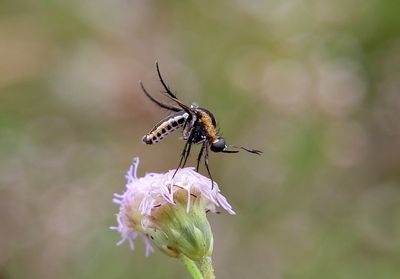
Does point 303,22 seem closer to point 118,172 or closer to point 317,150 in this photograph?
point 317,150

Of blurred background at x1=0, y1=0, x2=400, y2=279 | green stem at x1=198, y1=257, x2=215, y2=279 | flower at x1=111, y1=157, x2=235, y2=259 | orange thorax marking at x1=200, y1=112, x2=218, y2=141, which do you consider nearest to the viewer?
green stem at x1=198, y1=257, x2=215, y2=279

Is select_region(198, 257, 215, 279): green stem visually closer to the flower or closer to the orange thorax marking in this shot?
the flower

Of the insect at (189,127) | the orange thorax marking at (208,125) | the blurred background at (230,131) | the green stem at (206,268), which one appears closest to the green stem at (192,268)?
the green stem at (206,268)

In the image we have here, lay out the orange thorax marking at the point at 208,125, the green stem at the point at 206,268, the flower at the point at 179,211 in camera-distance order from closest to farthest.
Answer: the green stem at the point at 206,268 → the flower at the point at 179,211 → the orange thorax marking at the point at 208,125

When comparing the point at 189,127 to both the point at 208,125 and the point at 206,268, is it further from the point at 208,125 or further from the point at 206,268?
the point at 206,268

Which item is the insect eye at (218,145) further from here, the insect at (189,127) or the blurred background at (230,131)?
the blurred background at (230,131)

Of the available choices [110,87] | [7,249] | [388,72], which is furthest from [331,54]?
[7,249]

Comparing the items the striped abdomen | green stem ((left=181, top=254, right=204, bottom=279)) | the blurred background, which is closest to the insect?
the striped abdomen
